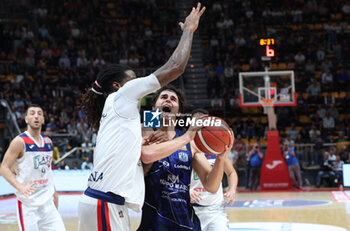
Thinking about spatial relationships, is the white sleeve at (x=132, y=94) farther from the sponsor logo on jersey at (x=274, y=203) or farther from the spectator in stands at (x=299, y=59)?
the spectator in stands at (x=299, y=59)

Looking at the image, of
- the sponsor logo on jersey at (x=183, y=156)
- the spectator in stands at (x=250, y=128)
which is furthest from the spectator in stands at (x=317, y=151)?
the sponsor logo on jersey at (x=183, y=156)

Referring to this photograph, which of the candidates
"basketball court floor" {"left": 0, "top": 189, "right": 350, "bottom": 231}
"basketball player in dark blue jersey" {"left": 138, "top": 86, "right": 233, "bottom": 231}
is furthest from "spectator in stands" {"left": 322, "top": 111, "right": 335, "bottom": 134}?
"basketball player in dark blue jersey" {"left": 138, "top": 86, "right": 233, "bottom": 231}

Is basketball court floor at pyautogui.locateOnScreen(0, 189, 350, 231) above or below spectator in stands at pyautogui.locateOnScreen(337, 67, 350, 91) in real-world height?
below

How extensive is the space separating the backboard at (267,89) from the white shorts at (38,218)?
988cm

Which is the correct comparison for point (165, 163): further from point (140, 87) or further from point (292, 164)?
point (292, 164)

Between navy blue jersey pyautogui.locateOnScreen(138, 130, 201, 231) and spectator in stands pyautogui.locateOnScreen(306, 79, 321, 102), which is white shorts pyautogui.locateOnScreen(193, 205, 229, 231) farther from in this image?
spectator in stands pyautogui.locateOnScreen(306, 79, 321, 102)

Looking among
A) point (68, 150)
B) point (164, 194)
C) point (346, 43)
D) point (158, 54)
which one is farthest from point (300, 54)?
point (164, 194)

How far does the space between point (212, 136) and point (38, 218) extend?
2.69 meters

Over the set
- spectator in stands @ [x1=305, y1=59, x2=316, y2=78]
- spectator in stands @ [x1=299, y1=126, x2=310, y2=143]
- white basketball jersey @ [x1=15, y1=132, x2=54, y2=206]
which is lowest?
spectator in stands @ [x1=299, y1=126, x2=310, y2=143]

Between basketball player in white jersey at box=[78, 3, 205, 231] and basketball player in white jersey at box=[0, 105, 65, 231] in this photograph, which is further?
basketball player in white jersey at box=[0, 105, 65, 231]

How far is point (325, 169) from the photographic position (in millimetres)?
14461

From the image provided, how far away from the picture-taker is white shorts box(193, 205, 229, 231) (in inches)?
178

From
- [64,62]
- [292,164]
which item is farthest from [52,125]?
[292,164]

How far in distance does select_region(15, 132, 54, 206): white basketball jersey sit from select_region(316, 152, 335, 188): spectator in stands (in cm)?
1046
